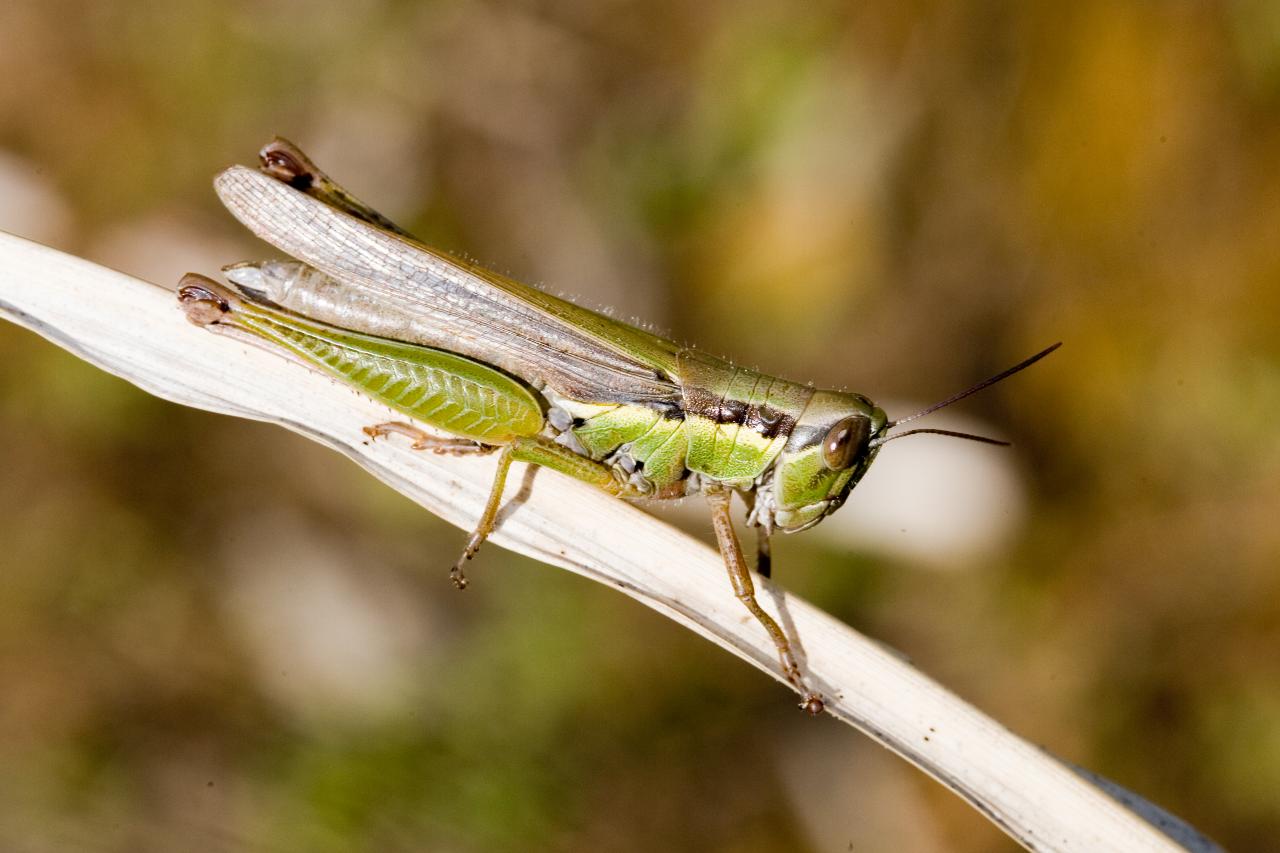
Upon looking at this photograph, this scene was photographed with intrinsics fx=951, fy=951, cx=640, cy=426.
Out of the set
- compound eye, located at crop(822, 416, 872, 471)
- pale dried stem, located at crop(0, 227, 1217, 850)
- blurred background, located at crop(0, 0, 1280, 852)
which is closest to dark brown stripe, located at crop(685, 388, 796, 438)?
compound eye, located at crop(822, 416, 872, 471)

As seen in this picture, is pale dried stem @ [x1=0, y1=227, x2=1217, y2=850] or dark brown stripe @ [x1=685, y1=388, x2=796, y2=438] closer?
pale dried stem @ [x1=0, y1=227, x2=1217, y2=850]

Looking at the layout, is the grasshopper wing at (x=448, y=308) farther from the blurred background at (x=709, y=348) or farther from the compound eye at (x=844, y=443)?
the blurred background at (x=709, y=348)

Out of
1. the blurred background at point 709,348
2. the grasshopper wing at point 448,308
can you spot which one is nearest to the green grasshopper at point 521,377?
the grasshopper wing at point 448,308

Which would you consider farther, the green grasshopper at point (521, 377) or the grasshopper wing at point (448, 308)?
the grasshopper wing at point (448, 308)

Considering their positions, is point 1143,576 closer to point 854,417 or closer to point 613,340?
point 854,417

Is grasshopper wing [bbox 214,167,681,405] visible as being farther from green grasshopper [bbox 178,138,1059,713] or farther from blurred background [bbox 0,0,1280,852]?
blurred background [bbox 0,0,1280,852]
